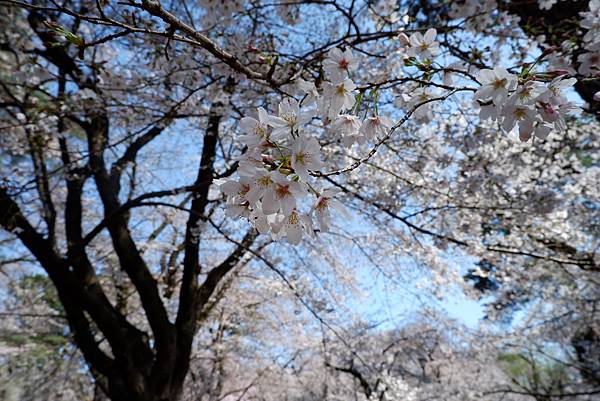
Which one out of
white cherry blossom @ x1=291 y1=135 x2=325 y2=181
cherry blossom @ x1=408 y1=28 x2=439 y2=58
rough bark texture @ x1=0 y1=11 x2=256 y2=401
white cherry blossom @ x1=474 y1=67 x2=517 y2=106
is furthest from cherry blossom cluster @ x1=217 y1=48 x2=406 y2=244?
rough bark texture @ x1=0 y1=11 x2=256 y2=401

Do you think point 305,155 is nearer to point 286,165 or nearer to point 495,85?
point 286,165

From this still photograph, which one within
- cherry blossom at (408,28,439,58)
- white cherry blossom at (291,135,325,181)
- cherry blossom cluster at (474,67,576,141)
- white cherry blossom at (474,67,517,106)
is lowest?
white cherry blossom at (291,135,325,181)

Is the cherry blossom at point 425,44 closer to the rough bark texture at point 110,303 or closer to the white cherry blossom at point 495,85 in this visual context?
the white cherry blossom at point 495,85

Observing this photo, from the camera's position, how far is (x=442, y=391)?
10336 millimetres

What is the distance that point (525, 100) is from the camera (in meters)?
0.86

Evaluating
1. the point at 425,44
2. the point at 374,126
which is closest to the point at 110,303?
the point at 374,126

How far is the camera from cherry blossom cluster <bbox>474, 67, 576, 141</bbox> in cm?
85

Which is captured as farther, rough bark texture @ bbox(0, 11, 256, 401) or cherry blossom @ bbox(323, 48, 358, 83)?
rough bark texture @ bbox(0, 11, 256, 401)

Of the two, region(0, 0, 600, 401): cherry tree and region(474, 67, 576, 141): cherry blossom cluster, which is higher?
region(0, 0, 600, 401): cherry tree

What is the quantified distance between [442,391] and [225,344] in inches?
264

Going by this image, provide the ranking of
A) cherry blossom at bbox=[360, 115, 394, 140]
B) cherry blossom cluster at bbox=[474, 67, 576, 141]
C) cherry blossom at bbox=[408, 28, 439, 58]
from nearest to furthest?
cherry blossom cluster at bbox=[474, 67, 576, 141] → cherry blossom at bbox=[360, 115, 394, 140] → cherry blossom at bbox=[408, 28, 439, 58]

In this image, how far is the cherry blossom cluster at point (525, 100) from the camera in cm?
85

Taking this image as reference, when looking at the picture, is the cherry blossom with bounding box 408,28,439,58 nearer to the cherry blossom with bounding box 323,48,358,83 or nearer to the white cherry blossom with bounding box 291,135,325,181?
the cherry blossom with bounding box 323,48,358,83

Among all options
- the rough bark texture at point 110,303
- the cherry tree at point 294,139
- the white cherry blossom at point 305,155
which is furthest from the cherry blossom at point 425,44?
the rough bark texture at point 110,303
